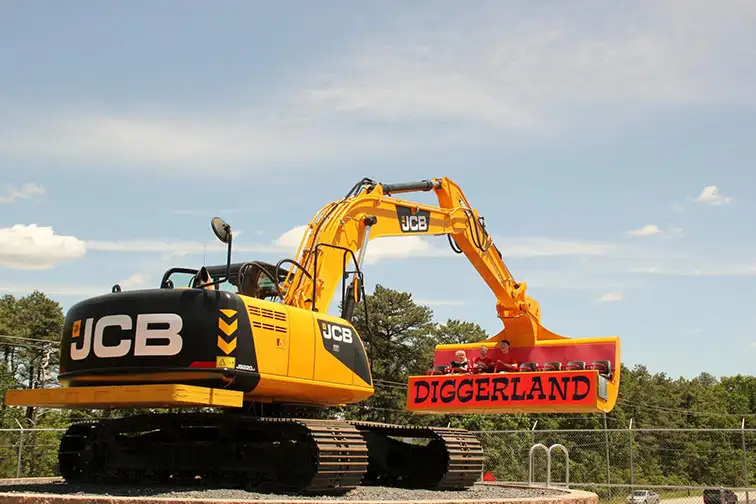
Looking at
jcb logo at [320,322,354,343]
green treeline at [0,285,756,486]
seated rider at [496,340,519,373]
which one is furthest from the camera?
green treeline at [0,285,756,486]

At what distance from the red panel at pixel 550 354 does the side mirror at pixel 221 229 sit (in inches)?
425

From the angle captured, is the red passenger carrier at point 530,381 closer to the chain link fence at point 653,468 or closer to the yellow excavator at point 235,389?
the chain link fence at point 653,468

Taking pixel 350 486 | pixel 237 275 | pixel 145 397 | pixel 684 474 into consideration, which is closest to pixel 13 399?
pixel 145 397

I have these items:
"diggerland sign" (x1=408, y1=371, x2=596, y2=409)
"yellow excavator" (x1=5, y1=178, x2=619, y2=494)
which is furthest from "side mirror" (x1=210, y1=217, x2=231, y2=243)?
"diggerland sign" (x1=408, y1=371, x2=596, y2=409)

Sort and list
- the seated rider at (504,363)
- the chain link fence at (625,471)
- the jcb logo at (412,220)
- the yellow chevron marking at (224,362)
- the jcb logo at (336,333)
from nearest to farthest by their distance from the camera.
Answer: the yellow chevron marking at (224,362), the jcb logo at (336,333), the jcb logo at (412,220), the seated rider at (504,363), the chain link fence at (625,471)

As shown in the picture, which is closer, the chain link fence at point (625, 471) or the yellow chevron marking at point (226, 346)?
the yellow chevron marking at point (226, 346)

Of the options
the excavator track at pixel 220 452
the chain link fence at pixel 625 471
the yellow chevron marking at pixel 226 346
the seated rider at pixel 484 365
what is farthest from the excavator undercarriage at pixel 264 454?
the chain link fence at pixel 625 471

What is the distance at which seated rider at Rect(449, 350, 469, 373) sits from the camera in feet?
66.8

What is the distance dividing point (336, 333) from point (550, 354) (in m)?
9.53

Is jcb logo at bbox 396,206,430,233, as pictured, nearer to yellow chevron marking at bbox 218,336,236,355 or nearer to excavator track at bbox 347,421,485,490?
excavator track at bbox 347,421,485,490

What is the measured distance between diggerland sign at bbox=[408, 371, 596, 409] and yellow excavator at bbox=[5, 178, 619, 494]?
551 cm

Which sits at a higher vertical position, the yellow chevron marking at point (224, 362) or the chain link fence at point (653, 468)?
the yellow chevron marking at point (224, 362)

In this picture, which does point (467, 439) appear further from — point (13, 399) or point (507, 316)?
point (507, 316)

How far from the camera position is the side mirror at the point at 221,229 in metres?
10.8
